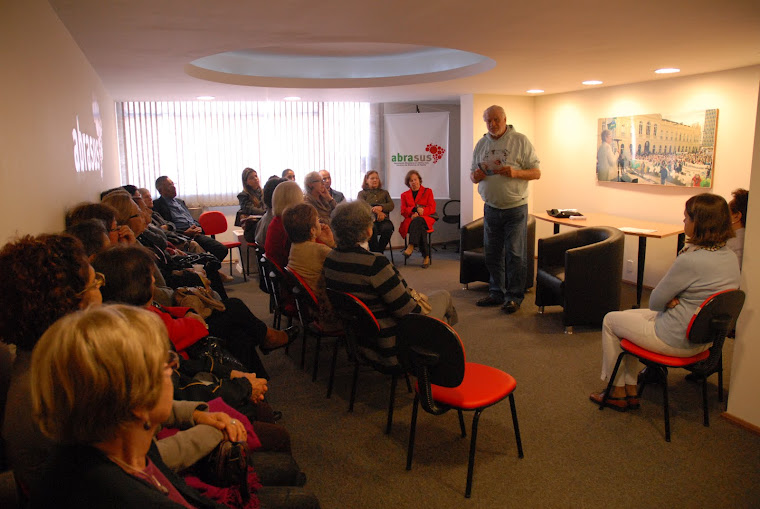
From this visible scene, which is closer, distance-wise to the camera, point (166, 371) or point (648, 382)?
point (166, 371)

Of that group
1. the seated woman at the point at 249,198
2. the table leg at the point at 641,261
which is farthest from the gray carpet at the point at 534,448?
the seated woman at the point at 249,198

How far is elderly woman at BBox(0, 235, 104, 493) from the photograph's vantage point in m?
1.40

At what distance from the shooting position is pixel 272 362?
4375mm

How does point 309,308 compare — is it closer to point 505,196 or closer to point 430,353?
point 430,353

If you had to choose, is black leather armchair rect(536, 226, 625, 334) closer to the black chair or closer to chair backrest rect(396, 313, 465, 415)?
chair backrest rect(396, 313, 465, 415)

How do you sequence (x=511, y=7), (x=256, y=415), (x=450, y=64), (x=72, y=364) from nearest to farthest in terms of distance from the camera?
(x=72, y=364) < (x=256, y=415) < (x=511, y=7) < (x=450, y=64)

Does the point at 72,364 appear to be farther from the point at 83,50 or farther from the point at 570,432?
the point at 83,50

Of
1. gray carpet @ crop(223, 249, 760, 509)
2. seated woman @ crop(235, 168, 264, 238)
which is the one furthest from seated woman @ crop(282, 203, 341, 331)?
seated woman @ crop(235, 168, 264, 238)

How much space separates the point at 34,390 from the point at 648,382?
12.2 ft

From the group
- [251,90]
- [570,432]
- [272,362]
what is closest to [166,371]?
[570,432]

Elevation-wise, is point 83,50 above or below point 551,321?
above

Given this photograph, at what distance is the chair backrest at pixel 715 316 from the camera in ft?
9.48

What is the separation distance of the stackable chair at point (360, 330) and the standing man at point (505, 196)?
2.65m

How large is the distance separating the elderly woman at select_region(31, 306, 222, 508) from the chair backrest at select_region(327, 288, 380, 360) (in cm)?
188
